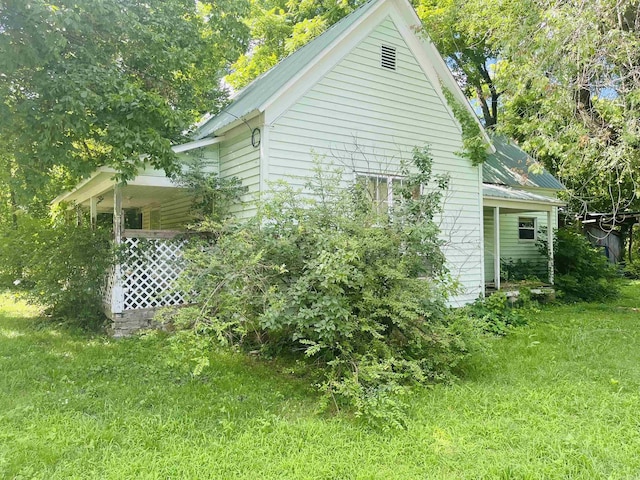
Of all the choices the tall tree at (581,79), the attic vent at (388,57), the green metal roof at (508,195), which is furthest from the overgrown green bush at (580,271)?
the attic vent at (388,57)

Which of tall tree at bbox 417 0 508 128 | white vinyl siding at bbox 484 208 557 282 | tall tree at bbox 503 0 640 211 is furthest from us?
white vinyl siding at bbox 484 208 557 282

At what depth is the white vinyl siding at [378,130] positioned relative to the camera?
762cm

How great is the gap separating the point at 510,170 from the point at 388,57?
7397 millimetres

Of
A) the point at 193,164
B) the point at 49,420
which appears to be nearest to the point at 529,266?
the point at 193,164

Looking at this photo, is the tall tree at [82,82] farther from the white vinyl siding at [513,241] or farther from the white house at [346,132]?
the white vinyl siding at [513,241]

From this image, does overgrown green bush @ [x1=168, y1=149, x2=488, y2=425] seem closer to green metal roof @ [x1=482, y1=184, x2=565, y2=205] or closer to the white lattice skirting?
the white lattice skirting

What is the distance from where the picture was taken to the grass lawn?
303cm

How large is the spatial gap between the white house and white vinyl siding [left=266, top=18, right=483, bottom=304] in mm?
20

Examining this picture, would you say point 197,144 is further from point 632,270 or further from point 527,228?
point 632,270

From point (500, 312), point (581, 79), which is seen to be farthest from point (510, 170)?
point (581, 79)

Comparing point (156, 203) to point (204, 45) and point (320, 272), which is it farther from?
point (320, 272)

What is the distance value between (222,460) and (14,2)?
19.6 feet

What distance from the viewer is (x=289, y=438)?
349 centimetres

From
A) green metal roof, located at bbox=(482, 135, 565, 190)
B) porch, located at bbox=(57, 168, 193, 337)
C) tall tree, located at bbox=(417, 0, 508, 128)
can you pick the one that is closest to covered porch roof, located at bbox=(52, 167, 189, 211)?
porch, located at bbox=(57, 168, 193, 337)
